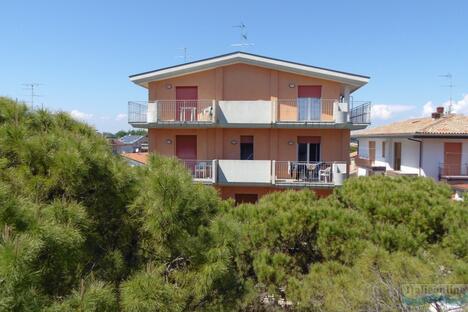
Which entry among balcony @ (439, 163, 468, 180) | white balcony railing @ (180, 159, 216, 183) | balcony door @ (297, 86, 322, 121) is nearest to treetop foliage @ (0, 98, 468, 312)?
white balcony railing @ (180, 159, 216, 183)

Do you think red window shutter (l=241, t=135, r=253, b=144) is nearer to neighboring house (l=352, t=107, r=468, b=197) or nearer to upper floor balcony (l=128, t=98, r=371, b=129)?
upper floor balcony (l=128, t=98, r=371, b=129)

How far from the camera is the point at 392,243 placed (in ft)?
21.1

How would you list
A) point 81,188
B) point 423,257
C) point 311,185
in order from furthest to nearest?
1. point 311,185
2. point 423,257
3. point 81,188

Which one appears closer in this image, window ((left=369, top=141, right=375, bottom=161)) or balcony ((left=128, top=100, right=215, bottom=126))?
balcony ((left=128, top=100, right=215, bottom=126))

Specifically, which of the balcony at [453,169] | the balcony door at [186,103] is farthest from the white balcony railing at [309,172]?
the balcony at [453,169]

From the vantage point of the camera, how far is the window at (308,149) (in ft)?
57.6

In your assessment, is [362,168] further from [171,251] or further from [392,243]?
[171,251]

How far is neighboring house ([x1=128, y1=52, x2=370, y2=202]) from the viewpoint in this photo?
16.5m

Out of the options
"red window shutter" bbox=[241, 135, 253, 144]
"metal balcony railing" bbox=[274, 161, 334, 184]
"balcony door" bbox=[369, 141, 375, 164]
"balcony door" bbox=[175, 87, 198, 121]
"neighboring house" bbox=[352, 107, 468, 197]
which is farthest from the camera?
"balcony door" bbox=[369, 141, 375, 164]

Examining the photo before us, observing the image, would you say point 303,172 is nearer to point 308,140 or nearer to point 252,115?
point 308,140

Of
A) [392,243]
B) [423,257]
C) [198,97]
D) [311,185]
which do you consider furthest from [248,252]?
[198,97]

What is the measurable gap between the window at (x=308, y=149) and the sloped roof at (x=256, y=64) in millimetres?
3354

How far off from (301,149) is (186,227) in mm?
14323

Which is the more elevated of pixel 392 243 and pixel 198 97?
pixel 198 97
